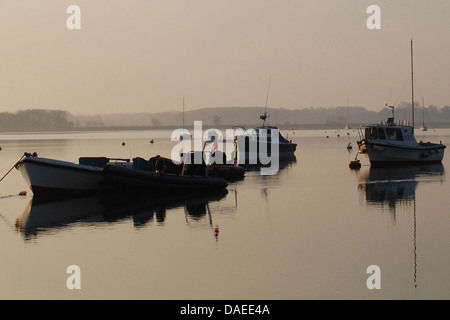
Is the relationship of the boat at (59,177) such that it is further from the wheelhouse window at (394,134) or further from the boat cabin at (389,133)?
the wheelhouse window at (394,134)

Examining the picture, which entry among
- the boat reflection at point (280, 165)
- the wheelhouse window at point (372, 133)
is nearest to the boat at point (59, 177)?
the boat reflection at point (280, 165)

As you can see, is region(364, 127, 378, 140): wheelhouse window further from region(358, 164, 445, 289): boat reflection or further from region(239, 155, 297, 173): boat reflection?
region(239, 155, 297, 173): boat reflection

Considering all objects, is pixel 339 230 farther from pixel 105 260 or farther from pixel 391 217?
pixel 105 260

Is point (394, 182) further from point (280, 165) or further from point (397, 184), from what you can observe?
point (280, 165)

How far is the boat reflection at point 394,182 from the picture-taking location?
34.7 metres

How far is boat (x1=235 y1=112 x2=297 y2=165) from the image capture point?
7162cm

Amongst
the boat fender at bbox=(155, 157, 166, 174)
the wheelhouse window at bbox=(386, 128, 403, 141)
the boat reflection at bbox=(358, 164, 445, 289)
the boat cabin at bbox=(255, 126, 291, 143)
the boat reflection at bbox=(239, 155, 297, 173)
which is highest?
the boat cabin at bbox=(255, 126, 291, 143)

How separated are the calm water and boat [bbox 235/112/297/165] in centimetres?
3373

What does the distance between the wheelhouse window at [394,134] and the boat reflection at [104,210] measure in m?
24.7

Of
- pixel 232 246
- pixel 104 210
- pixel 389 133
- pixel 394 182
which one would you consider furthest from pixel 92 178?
pixel 389 133

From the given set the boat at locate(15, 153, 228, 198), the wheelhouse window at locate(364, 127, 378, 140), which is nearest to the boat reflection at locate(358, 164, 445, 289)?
the wheelhouse window at locate(364, 127, 378, 140)

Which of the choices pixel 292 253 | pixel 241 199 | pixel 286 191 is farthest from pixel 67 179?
pixel 292 253

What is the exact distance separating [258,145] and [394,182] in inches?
1251

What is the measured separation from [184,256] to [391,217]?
1123cm
